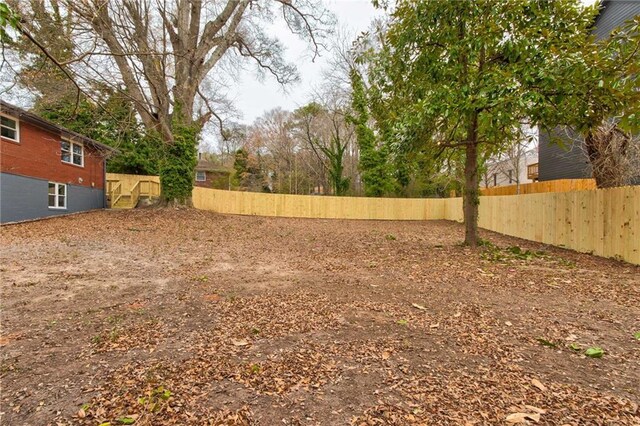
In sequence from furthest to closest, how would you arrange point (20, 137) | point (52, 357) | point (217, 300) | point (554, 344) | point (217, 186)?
point (217, 186)
point (20, 137)
point (217, 300)
point (554, 344)
point (52, 357)

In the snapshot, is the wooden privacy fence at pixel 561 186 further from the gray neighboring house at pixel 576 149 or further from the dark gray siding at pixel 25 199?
the dark gray siding at pixel 25 199

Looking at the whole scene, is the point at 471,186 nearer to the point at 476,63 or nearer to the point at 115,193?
the point at 476,63

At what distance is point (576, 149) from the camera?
44.5 feet

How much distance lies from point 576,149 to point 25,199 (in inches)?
849

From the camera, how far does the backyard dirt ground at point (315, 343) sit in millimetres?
1879

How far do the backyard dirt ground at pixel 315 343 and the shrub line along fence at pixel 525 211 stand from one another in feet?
3.18

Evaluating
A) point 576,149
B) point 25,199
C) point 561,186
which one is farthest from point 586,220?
point 25,199

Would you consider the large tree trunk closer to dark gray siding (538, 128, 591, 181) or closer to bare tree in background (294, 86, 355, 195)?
dark gray siding (538, 128, 591, 181)

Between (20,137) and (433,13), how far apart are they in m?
13.5

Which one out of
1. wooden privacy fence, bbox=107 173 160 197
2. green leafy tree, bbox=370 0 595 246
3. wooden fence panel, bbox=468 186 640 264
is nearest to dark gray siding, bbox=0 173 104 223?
wooden privacy fence, bbox=107 173 160 197

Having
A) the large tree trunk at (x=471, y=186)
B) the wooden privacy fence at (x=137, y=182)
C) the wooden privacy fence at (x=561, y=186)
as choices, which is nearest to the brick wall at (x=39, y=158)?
the wooden privacy fence at (x=137, y=182)

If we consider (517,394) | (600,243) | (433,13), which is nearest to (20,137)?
(433,13)

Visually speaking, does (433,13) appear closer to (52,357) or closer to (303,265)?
(303,265)

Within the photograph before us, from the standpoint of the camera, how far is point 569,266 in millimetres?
5832
